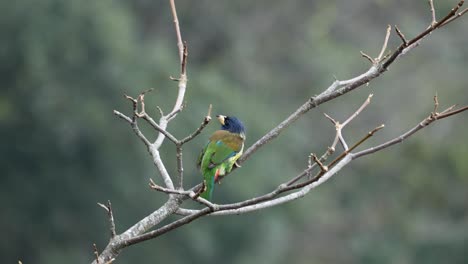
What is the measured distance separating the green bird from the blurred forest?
1448 centimetres

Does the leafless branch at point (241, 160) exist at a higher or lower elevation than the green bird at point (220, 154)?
lower

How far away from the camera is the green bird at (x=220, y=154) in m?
6.29

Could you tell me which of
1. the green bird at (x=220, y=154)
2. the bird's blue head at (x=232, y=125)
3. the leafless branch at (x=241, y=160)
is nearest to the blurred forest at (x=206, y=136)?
the bird's blue head at (x=232, y=125)

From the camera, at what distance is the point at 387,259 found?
24.5m

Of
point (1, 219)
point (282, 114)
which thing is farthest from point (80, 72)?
point (282, 114)

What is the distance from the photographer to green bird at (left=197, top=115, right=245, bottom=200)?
6293 millimetres

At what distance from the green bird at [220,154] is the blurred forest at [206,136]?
14.5m

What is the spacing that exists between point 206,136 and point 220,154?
1525 centimetres

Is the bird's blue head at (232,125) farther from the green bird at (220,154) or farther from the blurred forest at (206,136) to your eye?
the blurred forest at (206,136)

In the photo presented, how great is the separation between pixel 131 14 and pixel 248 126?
17.0 ft

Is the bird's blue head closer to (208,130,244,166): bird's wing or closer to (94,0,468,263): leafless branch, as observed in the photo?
(208,130,244,166): bird's wing

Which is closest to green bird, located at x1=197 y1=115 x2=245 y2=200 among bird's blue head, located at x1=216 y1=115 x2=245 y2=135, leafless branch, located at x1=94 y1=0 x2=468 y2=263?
bird's blue head, located at x1=216 y1=115 x2=245 y2=135

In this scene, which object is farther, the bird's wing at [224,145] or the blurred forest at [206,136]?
the blurred forest at [206,136]

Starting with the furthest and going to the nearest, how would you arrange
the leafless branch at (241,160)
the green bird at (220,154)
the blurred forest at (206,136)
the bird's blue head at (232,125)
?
the blurred forest at (206,136) < the bird's blue head at (232,125) < the green bird at (220,154) < the leafless branch at (241,160)
